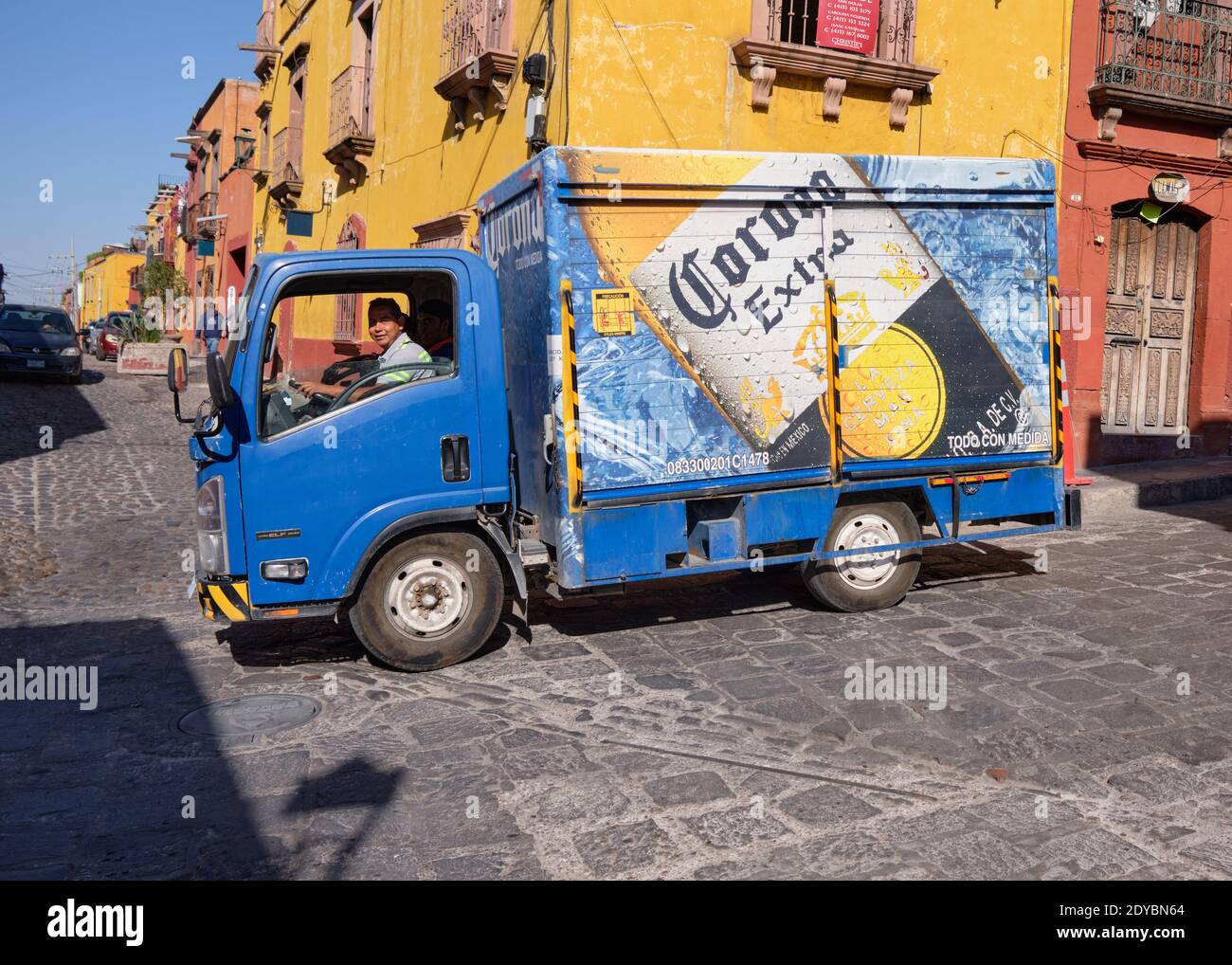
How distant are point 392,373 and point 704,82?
6.02 meters

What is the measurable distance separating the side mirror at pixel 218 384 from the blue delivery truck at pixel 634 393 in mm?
15

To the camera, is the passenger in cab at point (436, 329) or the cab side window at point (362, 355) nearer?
the cab side window at point (362, 355)

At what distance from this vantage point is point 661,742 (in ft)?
16.4

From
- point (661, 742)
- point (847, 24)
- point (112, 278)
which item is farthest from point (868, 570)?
point (112, 278)

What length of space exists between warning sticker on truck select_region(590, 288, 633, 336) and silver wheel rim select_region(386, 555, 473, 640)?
161 cm

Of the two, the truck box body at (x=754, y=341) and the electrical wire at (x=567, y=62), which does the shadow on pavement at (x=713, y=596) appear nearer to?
the truck box body at (x=754, y=341)

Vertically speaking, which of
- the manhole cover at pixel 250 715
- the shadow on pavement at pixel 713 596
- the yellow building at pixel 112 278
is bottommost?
the manhole cover at pixel 250 715

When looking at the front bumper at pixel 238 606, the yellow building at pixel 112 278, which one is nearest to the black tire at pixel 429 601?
the front bumper at pixel 238 606

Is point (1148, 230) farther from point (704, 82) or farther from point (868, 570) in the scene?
point (868, 570)

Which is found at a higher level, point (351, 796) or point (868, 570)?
point (868, 570)

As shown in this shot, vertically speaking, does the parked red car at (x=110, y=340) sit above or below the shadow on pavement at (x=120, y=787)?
above

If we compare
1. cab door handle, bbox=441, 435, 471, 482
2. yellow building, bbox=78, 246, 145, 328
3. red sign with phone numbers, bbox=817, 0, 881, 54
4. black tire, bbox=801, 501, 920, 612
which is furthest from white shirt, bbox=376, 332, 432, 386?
yellow building, bbox=78, 246, 145, 328

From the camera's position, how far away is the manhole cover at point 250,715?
5.22 m

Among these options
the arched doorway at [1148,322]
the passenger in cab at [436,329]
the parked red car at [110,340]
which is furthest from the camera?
the parked red car at [110,340]
